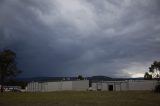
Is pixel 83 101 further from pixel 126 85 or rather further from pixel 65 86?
pixel 65 86

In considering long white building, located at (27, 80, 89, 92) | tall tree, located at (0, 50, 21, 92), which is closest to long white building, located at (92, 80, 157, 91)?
long white building, located at (27, 80, 89, 92)

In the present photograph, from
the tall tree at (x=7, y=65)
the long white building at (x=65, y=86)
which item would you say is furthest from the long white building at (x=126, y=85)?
the tall tree at (x=7, y=65)

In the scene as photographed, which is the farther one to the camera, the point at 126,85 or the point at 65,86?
the point at 65,86

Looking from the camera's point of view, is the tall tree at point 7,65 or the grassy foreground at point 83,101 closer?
the grassy foreground at point 83,101

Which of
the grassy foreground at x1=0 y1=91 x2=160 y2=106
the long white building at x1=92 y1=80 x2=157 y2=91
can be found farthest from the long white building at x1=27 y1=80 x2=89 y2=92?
the grassy foreground at x1=0 y1=91 x2=160 y2=106

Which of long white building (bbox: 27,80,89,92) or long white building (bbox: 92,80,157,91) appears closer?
long white building (bbox: 92,80,157,91)

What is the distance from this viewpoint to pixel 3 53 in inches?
3964

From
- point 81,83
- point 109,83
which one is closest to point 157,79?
point 109,83

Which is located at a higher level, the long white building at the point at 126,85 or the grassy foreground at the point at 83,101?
the long white building at the point at 126,85

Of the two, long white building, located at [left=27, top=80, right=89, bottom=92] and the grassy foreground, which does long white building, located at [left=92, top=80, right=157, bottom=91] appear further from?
the grassy foreground

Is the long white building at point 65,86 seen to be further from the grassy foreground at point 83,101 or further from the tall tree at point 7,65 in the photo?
the grassy foreground at point 83,101

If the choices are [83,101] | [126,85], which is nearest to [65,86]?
[126,85]

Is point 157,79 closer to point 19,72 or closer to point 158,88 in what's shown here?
point 158,88

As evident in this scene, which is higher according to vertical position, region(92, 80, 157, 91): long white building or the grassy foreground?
region(92, 80, 157, 91): long white building
